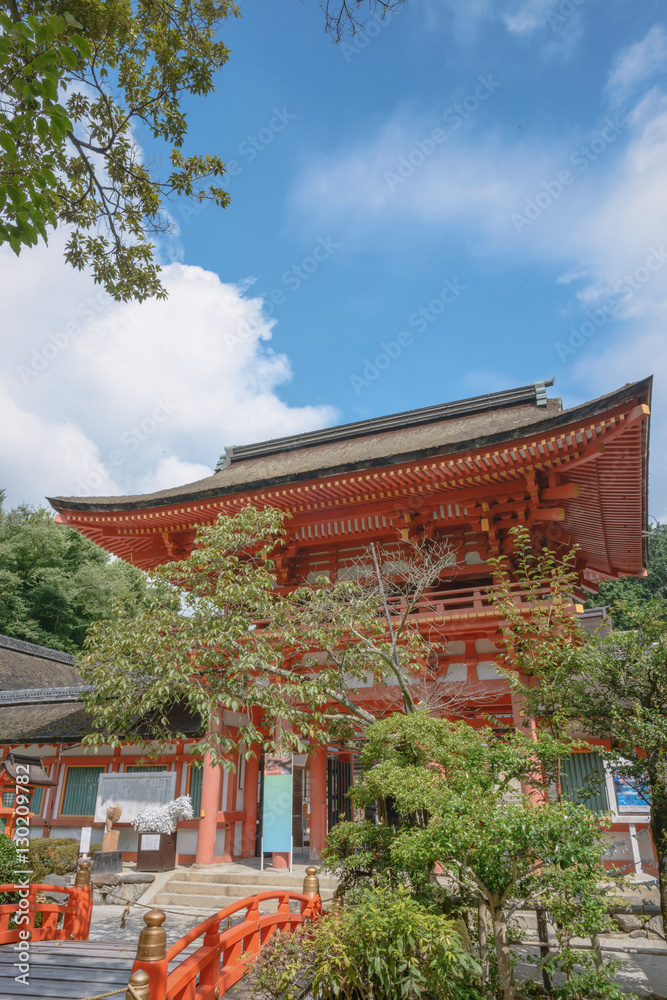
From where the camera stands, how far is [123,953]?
608cm

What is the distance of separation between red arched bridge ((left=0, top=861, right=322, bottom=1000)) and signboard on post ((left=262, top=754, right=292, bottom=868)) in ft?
12.0

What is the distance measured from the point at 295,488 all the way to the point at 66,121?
7.78 m

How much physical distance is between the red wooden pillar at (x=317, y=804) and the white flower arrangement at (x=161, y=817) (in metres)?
2.36

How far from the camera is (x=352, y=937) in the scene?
462 centimetres

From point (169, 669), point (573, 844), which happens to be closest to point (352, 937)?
point (573, 844)

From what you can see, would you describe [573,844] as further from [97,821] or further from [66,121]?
[97,821]

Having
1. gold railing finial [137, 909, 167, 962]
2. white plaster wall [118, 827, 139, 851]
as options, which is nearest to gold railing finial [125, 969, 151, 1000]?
gold railing finial [137, 909, 167, 962]

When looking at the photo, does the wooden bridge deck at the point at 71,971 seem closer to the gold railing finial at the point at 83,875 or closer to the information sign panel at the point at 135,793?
the gold railing finial at the point at 83,875

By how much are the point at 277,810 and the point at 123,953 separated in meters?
4.72

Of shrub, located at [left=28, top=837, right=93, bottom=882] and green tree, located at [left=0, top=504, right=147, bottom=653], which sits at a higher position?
green tree, located at [left=0, top=504, right=147, bottom=653]

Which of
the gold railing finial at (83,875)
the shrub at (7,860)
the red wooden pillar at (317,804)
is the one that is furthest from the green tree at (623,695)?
the red wooden pillar at (317,804)

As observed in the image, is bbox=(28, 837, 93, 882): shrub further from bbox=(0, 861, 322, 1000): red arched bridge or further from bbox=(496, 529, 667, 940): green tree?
bbox=(496, 529, 667, 940): green tree

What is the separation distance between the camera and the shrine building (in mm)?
10086

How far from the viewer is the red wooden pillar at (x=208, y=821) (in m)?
11.3
